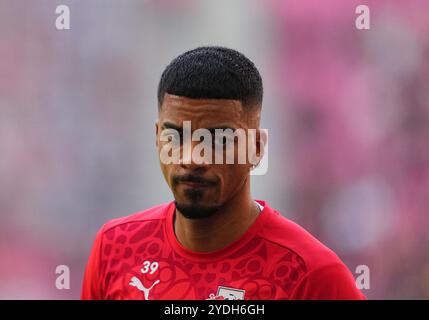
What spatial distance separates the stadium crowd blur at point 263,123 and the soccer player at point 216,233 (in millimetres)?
2955

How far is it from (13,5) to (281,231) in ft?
13.0

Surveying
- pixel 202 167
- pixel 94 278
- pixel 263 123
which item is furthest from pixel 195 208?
pixel 263 123

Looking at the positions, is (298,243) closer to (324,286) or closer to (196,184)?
(324,286)

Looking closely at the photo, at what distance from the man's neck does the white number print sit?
11 centimetres

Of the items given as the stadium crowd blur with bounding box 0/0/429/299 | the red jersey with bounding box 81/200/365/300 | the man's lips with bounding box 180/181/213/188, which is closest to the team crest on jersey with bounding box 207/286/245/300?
the red jersey with bounding box 81/200/365/300

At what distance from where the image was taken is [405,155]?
534 centimetres

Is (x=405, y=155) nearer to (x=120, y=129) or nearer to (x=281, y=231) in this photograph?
(x=120, y=129)

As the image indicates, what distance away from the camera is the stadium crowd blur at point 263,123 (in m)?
5.21

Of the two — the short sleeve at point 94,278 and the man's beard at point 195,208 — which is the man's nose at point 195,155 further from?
the short sleeve at point 94,278

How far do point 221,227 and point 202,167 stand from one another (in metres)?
0.23

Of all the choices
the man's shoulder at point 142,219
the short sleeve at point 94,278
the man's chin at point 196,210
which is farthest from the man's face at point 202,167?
the short sleeve at point 94,278

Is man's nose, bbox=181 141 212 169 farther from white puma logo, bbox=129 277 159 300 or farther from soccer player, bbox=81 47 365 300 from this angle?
white puma logo, bbox=129 277 159 300

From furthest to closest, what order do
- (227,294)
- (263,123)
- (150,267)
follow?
(263,123) < (150,267) < (227,294)

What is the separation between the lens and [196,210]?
2.12 metres
